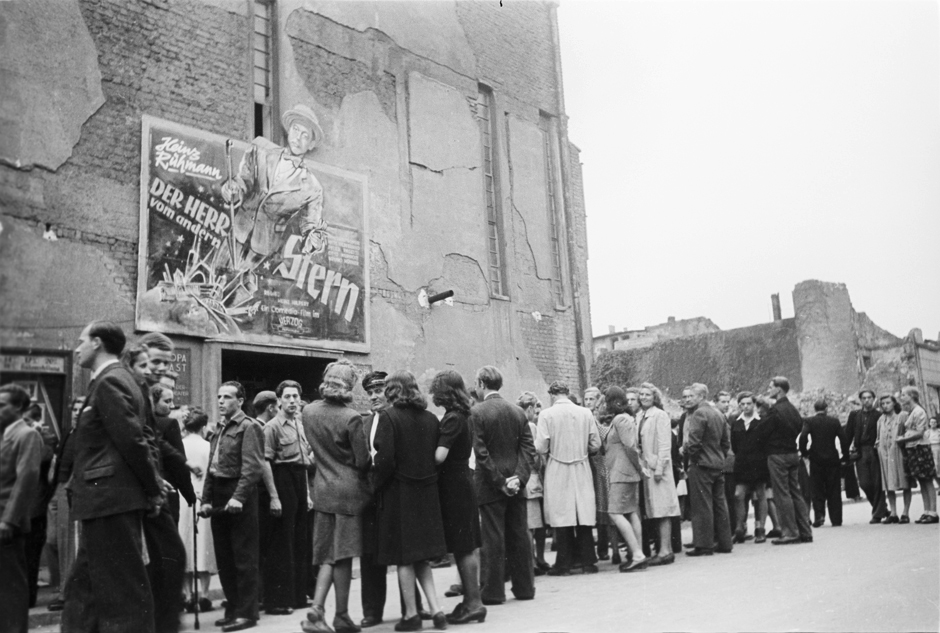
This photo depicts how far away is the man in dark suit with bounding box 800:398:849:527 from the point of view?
40.1 feet

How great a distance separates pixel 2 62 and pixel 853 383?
1195 inches

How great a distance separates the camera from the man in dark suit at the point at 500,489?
23.8ft

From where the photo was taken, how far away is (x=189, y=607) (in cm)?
782

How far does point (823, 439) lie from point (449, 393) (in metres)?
7.88

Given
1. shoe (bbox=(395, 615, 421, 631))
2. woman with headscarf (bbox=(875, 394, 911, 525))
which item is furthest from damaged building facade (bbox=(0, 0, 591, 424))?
woman with headscarf (bbox=(875, 394, 911, 525))

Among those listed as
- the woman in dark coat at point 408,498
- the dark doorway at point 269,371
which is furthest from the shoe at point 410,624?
the dark doorway at point 269,371

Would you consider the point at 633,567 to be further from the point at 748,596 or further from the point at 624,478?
the point at 748,596

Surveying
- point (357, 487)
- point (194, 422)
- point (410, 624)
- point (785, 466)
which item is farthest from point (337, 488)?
point (785, 466)

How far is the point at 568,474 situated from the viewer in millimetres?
8734

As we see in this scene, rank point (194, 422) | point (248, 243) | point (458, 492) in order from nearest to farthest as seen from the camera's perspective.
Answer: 1. point (458, 492)
2. point (194, 422)
3. point (248, 243)

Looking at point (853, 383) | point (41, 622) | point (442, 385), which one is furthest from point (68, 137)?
point (853, 383)

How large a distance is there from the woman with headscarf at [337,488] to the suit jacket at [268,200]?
5.44 meters

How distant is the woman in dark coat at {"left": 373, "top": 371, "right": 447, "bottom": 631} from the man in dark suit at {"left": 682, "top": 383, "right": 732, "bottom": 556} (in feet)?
14.1

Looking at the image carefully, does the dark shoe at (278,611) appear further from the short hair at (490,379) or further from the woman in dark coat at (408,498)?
the short hair at (490,379)
